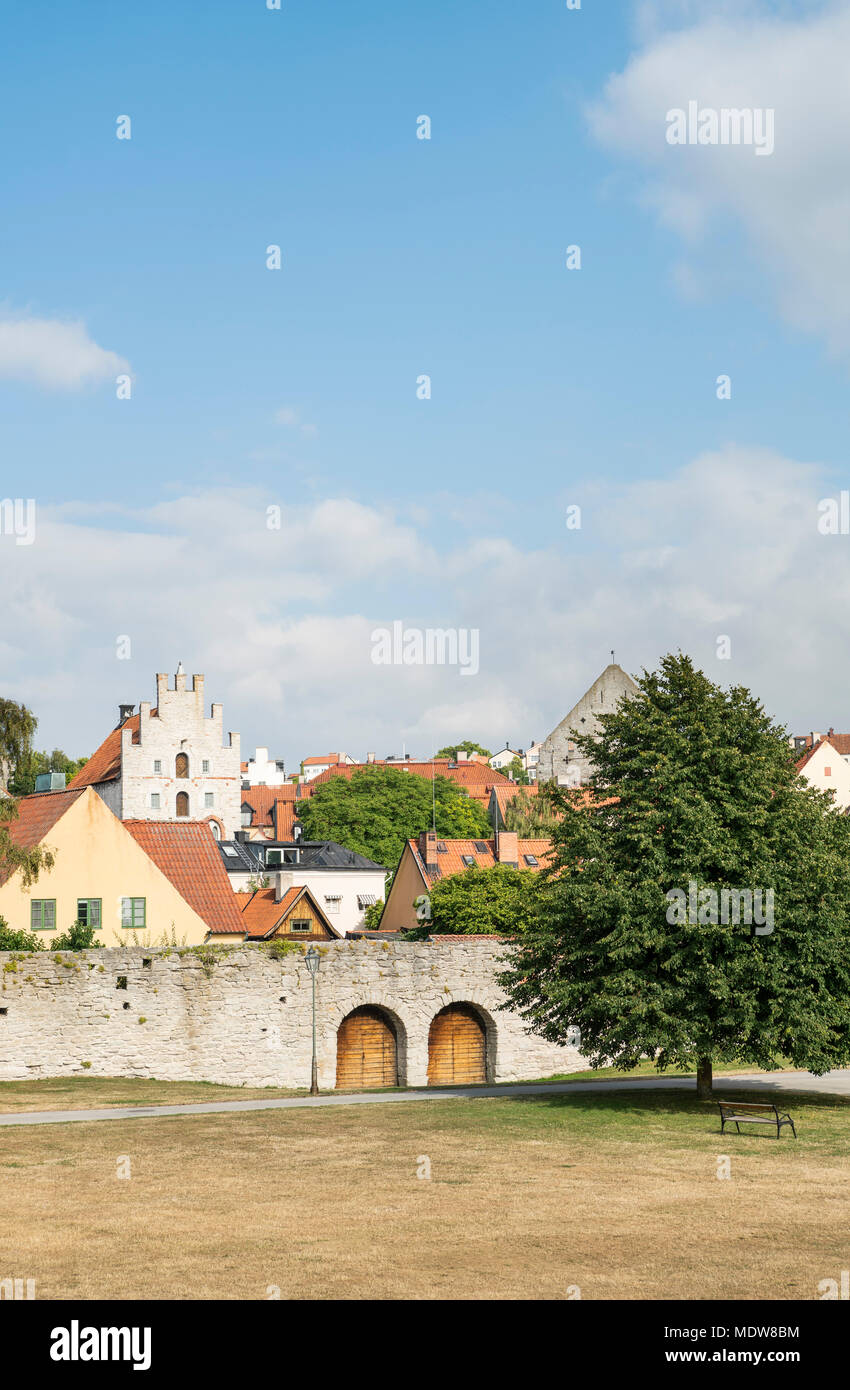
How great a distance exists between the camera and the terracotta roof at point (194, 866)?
148 feet

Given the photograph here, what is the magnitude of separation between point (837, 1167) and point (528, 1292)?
928 cm

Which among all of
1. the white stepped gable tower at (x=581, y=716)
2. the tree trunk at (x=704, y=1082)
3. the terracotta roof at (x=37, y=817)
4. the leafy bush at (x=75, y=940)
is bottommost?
the tree trunk at (x=704, y=1082)

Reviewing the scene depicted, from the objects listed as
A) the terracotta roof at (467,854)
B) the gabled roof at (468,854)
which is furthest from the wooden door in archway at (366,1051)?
the terracotta roof at (467,854)

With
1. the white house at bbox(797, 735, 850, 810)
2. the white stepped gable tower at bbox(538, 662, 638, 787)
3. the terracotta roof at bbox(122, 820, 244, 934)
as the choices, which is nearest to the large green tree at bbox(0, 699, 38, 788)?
the terracotta roof at bbox(122, 820, 244, 934)

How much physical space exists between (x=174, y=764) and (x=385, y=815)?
54.9 feet

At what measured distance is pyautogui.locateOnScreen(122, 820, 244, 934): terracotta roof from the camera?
148ft

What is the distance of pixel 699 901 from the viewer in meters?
23.9

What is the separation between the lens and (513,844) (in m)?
64.1

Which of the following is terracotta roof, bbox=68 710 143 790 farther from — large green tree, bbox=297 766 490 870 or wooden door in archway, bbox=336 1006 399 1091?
wooden door in archway, bbox=336 1006 399 1091

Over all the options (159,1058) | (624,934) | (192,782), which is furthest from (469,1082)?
(192,782)

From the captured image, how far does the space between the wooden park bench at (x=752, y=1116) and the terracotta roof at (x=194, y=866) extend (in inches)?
971

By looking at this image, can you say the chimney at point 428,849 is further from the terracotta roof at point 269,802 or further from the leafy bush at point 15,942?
the terracotta roof at point 269,802
